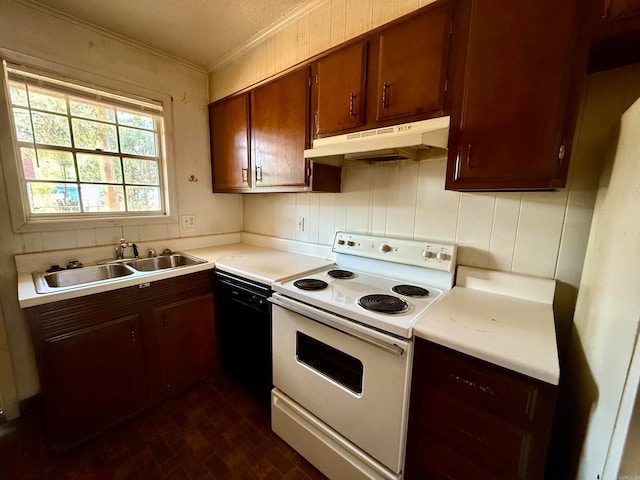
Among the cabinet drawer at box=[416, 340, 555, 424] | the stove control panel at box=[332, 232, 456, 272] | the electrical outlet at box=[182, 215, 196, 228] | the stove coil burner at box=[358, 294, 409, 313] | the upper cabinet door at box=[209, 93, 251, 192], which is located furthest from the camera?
the electrical outlet at box=[182, 215, 196, 228]

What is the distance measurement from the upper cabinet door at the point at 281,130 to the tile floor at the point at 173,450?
5.12 feet

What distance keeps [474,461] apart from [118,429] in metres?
1.90

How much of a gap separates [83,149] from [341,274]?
1992 millimetres

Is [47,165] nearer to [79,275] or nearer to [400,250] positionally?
[79,275]

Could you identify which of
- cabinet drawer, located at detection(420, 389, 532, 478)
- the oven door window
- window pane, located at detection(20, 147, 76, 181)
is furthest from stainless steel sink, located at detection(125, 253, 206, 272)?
cabinet drawer, located at detection(420, 389, 532, 478)

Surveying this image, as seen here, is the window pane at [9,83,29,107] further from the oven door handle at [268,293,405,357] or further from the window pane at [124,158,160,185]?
the oven door handle at [268,293,405,357]

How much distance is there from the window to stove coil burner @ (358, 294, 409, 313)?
1.94 meters

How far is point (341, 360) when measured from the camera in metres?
1.20

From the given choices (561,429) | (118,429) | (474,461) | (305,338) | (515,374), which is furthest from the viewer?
(118,429)

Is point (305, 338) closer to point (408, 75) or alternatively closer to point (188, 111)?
point (408, 75)

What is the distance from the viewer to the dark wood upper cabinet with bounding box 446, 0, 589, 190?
875 mm

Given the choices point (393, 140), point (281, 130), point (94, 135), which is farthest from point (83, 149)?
point (393, 140)

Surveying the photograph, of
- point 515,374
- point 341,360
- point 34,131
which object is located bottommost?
point 341,360

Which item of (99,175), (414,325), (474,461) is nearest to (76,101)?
(99,175)
